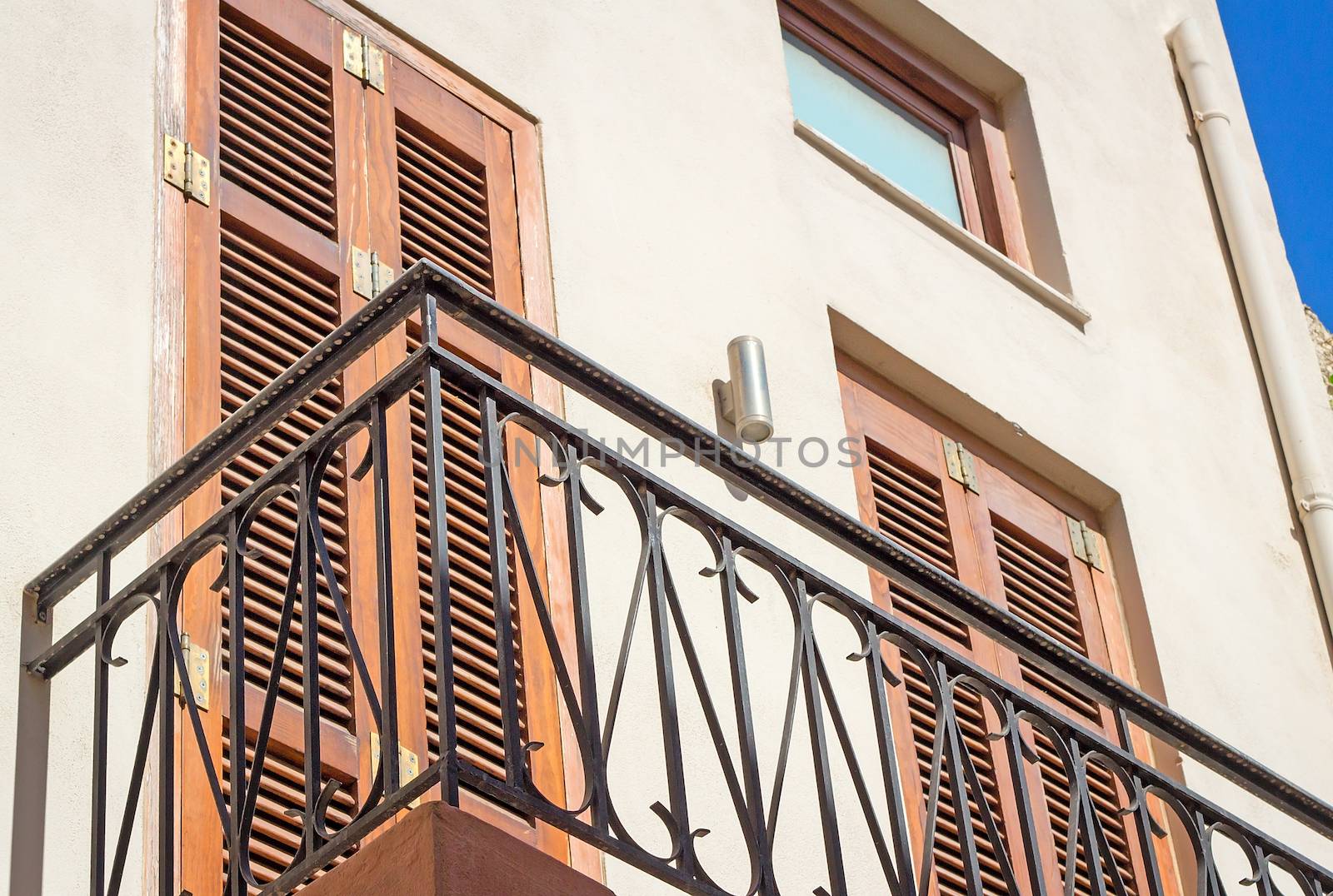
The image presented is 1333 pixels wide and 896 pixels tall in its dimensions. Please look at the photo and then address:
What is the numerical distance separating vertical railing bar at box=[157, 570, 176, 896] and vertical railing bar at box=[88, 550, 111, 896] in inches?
4.2

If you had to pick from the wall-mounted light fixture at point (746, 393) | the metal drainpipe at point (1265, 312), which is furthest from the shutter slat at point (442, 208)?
the metal drainpipe at point (1265, 312)

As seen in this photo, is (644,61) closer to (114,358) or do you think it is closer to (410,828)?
(114,358)

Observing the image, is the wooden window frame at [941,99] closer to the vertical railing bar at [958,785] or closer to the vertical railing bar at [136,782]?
the vertical railing bar at [958,785]

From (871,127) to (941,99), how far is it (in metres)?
0.54

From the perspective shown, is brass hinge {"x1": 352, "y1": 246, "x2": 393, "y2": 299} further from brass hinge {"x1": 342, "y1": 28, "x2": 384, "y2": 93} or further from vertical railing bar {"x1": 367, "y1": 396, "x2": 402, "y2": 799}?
vertical railing bar {"x1": 367, "y1": 396, "x2": 402, "y2": 799}

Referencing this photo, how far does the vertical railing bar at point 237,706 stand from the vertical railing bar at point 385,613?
0.30 meters

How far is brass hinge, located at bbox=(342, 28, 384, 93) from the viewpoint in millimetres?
6398

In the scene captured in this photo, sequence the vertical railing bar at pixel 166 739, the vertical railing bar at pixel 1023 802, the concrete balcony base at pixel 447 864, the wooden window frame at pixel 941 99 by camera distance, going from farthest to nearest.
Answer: the wooden window frame at pixel 941 99 → the vertical railing bar at pixel 1023 802 → the vertical railing bar at pixel 166 739 → the concrete balcony base at pixel 447 864

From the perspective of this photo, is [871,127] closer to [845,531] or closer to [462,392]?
[462,392]

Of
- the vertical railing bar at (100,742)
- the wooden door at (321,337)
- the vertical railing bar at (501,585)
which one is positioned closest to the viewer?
the vertical railing bar at (501,585)

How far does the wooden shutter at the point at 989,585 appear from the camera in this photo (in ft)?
23.3

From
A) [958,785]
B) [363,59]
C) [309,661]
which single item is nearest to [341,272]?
[363,59]

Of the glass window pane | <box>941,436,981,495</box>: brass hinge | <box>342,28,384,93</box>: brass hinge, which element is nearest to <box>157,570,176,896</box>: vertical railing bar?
<box>342,28,384,93</box>: brass hinge

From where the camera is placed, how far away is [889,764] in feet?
14.9
